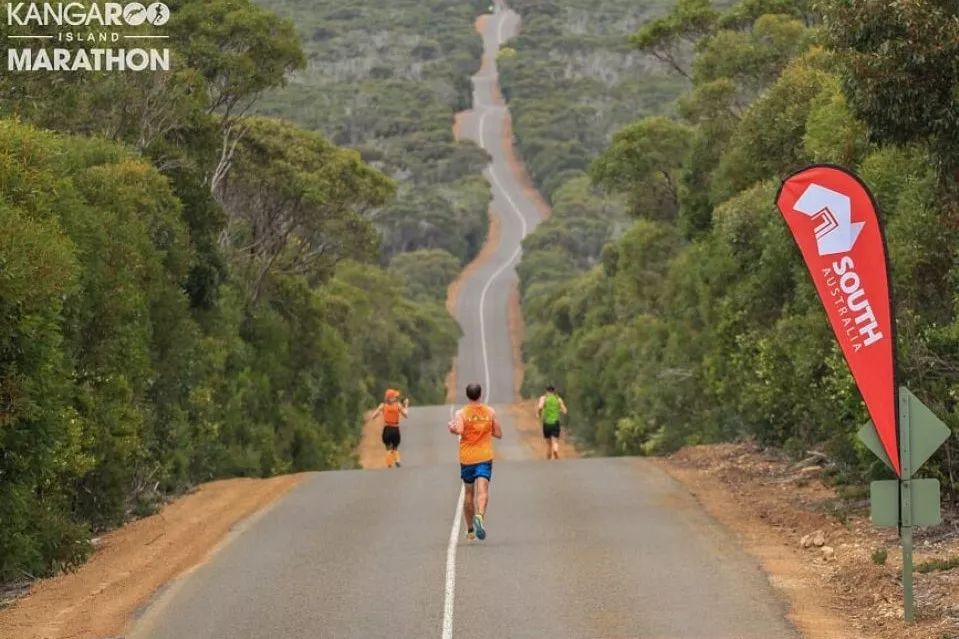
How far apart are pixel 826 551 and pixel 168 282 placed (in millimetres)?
14159

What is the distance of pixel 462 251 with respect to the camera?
12456 centimetres

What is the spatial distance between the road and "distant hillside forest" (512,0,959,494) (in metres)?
2.94

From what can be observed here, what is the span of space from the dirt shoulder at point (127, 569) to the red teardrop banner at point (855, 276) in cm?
707

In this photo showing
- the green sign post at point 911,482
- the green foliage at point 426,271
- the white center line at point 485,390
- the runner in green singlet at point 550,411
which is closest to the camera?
the green sign post at point 911,482

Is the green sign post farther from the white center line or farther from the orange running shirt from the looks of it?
the orange running shirt

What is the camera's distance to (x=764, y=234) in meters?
24.1

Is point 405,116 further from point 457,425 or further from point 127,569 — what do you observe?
point 457,425

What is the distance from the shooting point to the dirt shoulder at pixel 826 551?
13.0 m

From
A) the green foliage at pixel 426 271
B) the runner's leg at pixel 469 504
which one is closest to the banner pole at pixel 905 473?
the runner's leg at pixel 469 504

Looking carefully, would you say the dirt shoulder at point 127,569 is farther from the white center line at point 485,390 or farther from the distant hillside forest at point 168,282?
the white center line at point 485,390

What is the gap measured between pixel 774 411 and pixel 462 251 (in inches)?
3876

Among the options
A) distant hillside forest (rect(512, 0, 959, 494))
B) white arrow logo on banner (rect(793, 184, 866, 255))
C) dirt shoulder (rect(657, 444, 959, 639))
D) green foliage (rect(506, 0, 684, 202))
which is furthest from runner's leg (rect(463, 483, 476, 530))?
green foliage (rect(506, 0, 684, 202))

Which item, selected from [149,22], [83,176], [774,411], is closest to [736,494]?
[774,411]

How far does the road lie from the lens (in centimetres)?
1341
